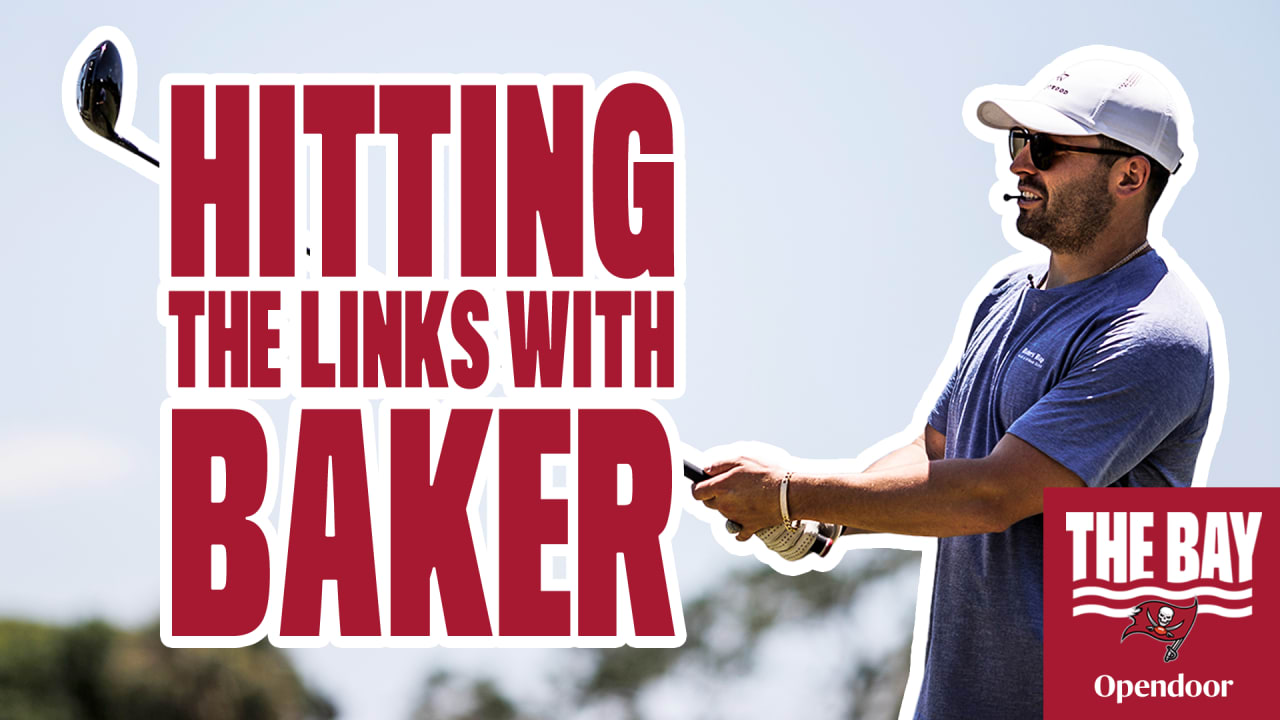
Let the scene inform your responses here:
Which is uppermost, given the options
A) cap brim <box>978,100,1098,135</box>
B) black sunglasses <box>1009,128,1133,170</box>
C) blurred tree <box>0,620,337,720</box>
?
cap brim <box>978,100,1098,135</box>

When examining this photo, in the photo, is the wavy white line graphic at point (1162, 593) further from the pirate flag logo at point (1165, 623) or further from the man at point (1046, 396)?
the man at point (1046, 396)

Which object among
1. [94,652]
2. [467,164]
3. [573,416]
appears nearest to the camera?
[573,416]

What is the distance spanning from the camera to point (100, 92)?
5727mm

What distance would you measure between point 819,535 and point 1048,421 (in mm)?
1177

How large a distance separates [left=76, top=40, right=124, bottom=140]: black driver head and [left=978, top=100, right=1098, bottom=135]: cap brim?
11.2 feet

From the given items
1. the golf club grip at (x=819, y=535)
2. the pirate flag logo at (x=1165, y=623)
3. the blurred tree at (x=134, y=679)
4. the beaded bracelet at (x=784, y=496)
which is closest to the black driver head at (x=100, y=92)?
the golf club grip at (x=819, y=535)

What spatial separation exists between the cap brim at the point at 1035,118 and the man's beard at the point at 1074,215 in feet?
0.42

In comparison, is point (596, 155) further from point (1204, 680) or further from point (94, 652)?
point (94, 652)

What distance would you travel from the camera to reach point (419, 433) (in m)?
7.47

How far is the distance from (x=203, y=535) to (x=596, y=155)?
9.17 ft

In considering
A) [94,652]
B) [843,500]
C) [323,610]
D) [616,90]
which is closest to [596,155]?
[616,90]

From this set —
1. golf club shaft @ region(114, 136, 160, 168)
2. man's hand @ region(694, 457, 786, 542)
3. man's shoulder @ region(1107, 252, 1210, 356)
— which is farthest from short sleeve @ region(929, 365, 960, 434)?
golf club shaft @ region(114, 136, 160, 168)

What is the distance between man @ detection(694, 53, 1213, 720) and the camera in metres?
3.77

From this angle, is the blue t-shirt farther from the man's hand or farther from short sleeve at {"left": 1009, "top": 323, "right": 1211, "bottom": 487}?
the man's hand
